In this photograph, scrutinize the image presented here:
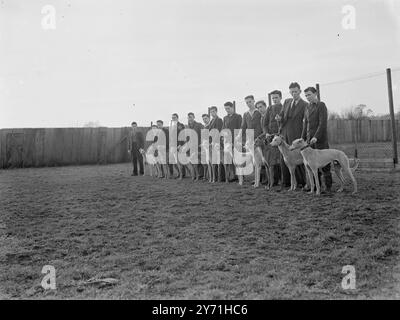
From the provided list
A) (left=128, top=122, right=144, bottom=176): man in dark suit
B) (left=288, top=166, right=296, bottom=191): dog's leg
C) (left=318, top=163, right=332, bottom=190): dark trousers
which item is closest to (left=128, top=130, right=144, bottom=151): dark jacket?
(left=128, top=122, right=144, bottom=176): man in dark suit

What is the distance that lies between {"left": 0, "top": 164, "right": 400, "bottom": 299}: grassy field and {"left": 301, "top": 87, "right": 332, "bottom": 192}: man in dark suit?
1.93 ft

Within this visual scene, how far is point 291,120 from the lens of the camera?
8469mm

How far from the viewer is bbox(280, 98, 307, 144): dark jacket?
27.3ft

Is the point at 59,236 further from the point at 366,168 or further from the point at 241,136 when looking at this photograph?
the point at 366,168

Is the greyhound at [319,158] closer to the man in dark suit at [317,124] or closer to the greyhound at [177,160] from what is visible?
the man in dark suit at [317,124]

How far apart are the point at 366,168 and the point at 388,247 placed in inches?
271

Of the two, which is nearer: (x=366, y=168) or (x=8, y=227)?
(x=8, y=227)

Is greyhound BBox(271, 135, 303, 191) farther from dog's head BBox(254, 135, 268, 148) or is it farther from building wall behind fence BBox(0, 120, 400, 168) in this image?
building wall behind fence BBox(0, 120, 400, 168)

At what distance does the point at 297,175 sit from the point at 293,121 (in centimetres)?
114

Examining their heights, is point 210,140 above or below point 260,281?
above
